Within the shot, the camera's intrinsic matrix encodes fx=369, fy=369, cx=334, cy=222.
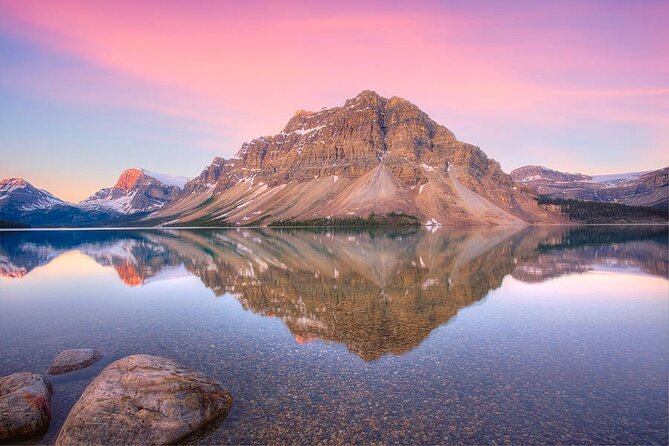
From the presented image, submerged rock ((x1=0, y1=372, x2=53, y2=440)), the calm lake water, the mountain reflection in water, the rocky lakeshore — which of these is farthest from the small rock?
the mountain reflection in water

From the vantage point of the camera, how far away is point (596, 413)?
49.8 ft

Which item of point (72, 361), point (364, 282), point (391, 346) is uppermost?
point (364, 282)

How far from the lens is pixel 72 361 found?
69.0 feet

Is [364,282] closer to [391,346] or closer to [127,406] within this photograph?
[391,346]

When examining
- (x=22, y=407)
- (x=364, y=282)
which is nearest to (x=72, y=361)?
(x=22, y=407)

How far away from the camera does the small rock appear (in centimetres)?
2045

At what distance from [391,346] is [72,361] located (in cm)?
1864

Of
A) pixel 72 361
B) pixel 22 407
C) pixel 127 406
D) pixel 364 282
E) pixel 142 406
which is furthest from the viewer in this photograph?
pixel 364 282

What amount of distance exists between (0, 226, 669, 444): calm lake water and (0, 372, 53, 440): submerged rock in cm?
68

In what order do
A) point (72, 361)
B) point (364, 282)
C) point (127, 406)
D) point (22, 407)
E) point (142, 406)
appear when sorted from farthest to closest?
point (364, 282)
point (72, 361)
point (22, 407)
point (142, 406)
point (127, 406)

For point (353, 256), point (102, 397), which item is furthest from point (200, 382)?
point (353, 256)

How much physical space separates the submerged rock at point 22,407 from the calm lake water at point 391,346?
683mm

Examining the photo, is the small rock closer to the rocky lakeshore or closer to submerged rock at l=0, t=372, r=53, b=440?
the rocky lakeshore

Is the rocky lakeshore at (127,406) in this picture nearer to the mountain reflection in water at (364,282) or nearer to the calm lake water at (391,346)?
the calm lake water at (391,346)
